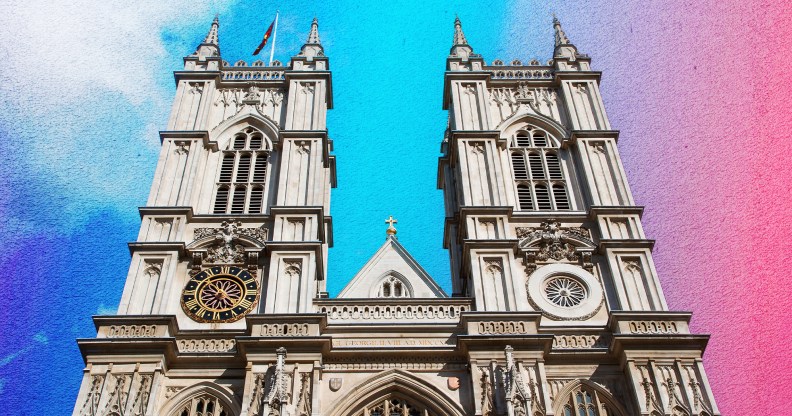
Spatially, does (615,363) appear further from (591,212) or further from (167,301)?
(167,301)

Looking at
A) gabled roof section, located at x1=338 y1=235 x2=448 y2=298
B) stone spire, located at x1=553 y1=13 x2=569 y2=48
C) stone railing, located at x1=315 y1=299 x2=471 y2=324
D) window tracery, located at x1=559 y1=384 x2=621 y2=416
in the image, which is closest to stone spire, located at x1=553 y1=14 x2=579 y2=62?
stone spire, located at x1=553 y1=13 x2=569 y2=48

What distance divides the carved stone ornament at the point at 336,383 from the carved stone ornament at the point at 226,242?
5068 mm

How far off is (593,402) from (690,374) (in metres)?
2.56

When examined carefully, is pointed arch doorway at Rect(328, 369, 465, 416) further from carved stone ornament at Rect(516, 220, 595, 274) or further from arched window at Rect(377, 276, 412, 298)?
carved stone ornament at Rect(516, 220, 595, 274)

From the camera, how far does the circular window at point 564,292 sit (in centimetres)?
2673

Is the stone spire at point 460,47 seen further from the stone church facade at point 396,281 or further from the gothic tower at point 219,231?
the gothic tower at point 219,231

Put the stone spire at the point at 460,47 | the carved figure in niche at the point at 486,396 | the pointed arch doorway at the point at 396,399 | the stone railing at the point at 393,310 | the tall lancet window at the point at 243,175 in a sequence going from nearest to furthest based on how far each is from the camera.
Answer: the carved figure in niche at the point at 486,396 < the pointed arch doorway at the point at 396,399 < the stone railing at the point at 393,310 < the tall lancet window at the point at 243,175 < the stone spire at the point at 460,47

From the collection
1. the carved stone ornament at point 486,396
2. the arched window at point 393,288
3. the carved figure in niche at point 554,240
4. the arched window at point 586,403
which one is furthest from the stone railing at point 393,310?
the arched window at point 586,403

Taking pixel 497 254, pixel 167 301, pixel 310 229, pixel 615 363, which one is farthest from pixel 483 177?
pixel 167 301

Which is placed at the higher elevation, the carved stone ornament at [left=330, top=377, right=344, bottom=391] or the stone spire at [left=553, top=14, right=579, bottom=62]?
the stone spire at [left=553, top=14, right=579, bottom=62]

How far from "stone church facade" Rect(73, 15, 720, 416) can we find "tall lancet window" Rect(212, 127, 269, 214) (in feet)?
0.22

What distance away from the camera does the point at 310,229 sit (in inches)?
1129

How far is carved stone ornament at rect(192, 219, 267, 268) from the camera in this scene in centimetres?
2805

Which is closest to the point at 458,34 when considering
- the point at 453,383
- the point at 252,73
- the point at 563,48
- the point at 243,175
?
the point at 563,48
